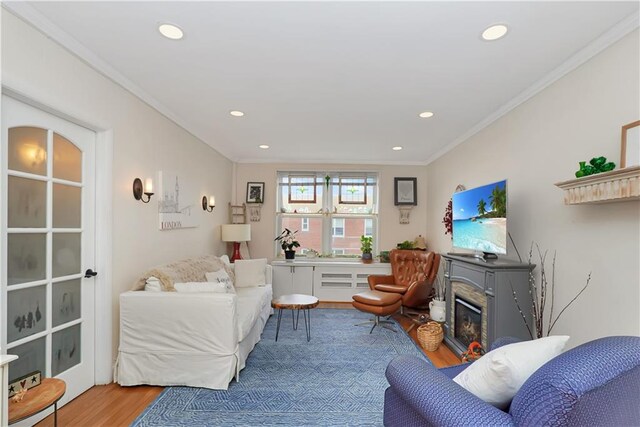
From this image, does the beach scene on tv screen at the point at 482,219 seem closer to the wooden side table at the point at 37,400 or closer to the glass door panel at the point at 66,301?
the wooden side table at the point at 37,400

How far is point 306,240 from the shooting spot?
5.93 m

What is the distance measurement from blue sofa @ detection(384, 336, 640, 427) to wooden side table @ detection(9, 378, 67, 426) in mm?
1798

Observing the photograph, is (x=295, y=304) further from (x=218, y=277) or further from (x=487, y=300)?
(x=487, y=300)

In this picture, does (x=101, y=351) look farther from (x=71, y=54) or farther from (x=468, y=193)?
(x=468, y=193)

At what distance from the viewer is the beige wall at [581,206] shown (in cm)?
187

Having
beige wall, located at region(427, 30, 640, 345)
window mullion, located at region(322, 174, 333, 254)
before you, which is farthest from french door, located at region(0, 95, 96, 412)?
window mullion, located at region(322, 174, 333, 254)

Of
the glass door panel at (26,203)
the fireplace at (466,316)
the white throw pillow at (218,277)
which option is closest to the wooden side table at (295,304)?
the white throw pillow at (218,277)

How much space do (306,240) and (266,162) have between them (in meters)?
1.55

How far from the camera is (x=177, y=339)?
8.20ft

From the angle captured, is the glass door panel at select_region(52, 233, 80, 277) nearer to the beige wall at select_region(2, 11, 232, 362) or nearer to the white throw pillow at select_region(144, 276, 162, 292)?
the beige wall at select_region(2, 11, 232, 362)

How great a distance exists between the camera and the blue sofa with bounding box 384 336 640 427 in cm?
97

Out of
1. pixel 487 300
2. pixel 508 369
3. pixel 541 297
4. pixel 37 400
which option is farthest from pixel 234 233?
pixel 508 369

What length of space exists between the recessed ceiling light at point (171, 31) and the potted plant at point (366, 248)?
438 centimetres

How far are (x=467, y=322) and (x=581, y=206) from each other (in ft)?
4.90
